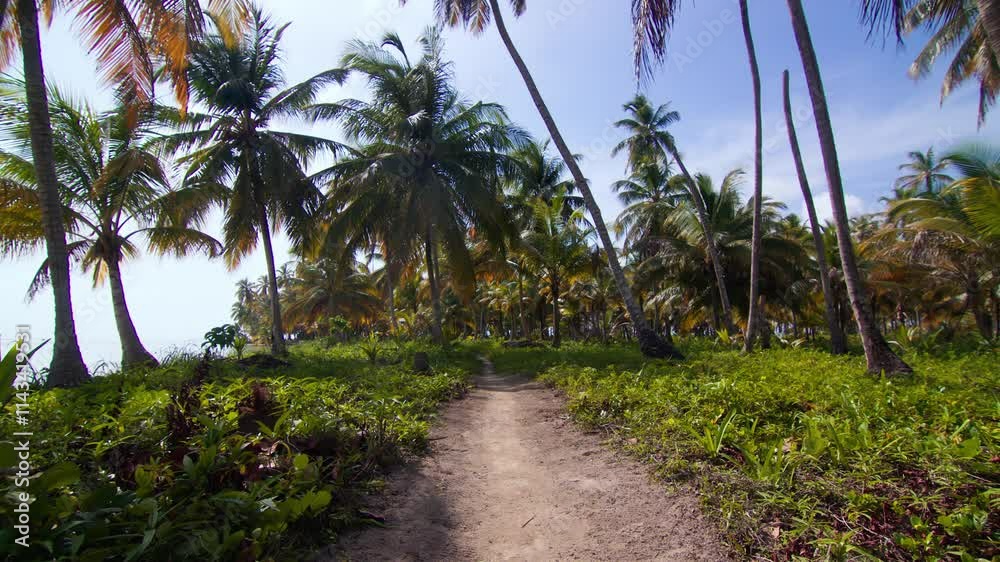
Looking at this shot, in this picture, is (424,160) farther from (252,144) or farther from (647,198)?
(647,198)

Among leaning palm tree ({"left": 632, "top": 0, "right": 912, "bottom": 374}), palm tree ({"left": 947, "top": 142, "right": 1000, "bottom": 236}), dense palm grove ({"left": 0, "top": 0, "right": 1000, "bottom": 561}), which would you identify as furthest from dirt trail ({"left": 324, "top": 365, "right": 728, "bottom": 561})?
palm tree ({"left": 947, "top": 142, "right": 1000, "bottom": 236})

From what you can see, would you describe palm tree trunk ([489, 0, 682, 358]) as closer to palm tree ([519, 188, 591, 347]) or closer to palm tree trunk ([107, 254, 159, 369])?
palm tree ([519, 188, 591, 347])

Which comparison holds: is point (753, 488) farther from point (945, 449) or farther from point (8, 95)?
point (8, 95)

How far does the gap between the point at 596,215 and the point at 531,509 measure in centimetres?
852

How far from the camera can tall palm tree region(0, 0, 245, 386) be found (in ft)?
22.3

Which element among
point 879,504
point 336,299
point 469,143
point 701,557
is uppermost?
point 469,143

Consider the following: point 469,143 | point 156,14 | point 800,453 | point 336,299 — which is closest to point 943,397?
point 800,453

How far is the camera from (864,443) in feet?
10.9

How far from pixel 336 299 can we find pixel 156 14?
29.1 meters

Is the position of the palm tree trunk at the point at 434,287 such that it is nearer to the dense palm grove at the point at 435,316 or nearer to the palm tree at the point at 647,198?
the dense palm grove at the point at 435,316

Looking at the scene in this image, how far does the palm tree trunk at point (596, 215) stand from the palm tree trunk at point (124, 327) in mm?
10175

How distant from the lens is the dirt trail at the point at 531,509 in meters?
2.94

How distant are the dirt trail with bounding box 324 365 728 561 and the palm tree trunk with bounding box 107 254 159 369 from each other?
8879 mm

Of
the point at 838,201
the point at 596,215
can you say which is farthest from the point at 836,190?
the point at 596,215
